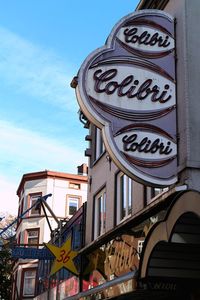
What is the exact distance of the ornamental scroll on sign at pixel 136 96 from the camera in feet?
33.1

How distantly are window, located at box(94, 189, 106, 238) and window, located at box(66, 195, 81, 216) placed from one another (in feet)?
85.0

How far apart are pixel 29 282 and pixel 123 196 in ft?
97.8

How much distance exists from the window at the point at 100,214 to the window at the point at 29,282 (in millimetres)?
26211

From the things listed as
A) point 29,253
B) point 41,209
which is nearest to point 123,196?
point 29,253

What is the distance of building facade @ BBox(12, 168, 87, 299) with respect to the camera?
1713 inches

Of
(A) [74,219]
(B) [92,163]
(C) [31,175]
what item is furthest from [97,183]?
(C) [31,175]

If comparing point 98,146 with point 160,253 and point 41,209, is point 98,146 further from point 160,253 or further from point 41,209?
point 41,209

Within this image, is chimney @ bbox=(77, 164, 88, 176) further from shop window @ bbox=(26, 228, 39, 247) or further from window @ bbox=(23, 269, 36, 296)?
window @ bbox=(23, 269, 36, 296)

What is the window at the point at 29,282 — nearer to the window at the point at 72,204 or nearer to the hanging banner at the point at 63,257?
the window at the point at 72,204

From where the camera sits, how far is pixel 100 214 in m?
18.6

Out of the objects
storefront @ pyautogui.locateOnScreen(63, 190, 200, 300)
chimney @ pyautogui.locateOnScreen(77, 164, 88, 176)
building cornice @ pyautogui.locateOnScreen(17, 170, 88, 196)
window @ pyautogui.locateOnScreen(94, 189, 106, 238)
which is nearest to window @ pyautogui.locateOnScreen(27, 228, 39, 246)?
building cornice @ pyautogui.locateOnScreen(17, 170, 88, 196)

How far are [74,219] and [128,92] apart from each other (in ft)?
42.3

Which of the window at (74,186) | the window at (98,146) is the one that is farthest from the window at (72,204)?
the window at (98,146)

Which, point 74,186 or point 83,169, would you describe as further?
point 83,169
